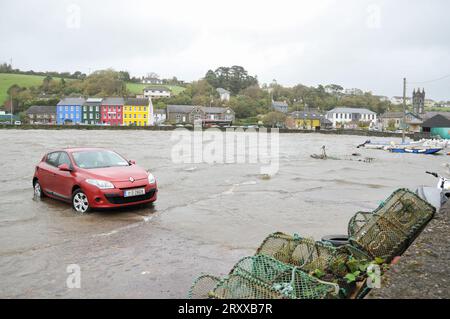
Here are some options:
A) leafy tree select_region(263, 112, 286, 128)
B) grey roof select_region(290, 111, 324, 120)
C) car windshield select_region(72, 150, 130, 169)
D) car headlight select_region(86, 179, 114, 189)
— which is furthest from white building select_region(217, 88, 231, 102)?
car headlight select_region(86, 179, 114, 189)

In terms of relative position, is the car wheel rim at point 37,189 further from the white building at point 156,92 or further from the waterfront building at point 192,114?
the white building at point 156,92

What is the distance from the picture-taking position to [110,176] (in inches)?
368

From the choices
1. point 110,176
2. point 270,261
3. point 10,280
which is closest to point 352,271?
point 270,261

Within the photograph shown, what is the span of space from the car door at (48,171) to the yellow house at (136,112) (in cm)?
10833

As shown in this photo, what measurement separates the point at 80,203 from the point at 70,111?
121 m

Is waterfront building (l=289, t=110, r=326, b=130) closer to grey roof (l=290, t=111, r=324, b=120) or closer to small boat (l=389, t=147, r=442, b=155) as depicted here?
grey roof (l=290, t=111, r=324, b=120)

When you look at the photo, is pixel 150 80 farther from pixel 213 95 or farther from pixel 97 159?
pixel 97 159

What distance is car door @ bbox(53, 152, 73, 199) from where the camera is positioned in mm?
9807

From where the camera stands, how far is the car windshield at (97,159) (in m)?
10.1

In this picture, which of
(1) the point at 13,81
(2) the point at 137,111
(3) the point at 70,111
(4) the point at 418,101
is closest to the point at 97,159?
(2) the point at 137,111

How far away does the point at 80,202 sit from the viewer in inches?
374

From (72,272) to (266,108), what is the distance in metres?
136

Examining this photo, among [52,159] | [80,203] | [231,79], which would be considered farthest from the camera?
[231,79]

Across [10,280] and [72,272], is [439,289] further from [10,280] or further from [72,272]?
[10,280]
